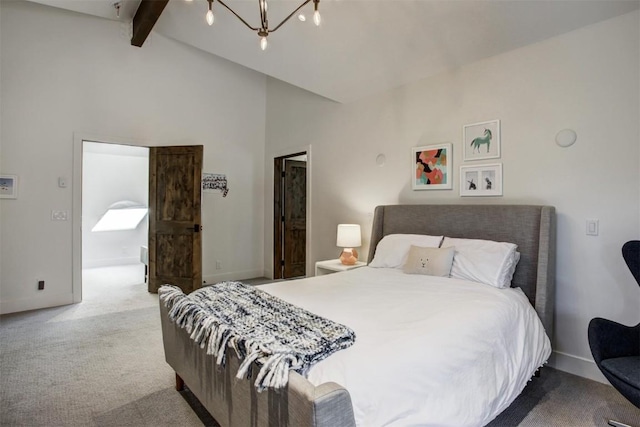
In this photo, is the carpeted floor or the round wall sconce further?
the round wall sconce

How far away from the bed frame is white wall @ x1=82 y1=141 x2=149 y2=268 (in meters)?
5.35

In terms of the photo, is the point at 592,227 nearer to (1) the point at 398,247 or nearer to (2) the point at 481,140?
(2) the point at 481,140

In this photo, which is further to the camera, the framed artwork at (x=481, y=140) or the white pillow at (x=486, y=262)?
the framed artwork at (x=481, y=140)

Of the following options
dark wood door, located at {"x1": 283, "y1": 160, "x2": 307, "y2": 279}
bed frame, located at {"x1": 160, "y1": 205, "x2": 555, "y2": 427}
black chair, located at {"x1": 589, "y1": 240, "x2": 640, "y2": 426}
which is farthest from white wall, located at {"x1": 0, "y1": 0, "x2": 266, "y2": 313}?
black chair, located at {"x1": 589, "y1": 240, "x2": 640, "y2": 426}

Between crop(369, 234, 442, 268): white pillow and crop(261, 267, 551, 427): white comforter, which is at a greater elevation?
crop(369, 234, 442, 268): white pillow

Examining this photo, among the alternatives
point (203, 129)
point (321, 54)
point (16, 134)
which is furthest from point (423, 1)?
point (16, 134)

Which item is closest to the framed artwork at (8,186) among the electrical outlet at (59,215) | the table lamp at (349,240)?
the electrical outlet at (59,215)

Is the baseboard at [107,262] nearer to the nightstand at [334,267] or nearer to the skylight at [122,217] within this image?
the skylight at [122,217]

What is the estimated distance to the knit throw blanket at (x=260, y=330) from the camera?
1.27 m

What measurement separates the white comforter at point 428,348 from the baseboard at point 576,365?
522 millimetres

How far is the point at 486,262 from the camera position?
2498 millimetres

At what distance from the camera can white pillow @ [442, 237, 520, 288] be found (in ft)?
7.98

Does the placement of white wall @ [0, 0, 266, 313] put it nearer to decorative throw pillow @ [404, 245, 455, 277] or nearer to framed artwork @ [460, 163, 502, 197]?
decorative throw pillow @ [404, 245, 455, 277]

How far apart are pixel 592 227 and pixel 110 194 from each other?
769 cm
